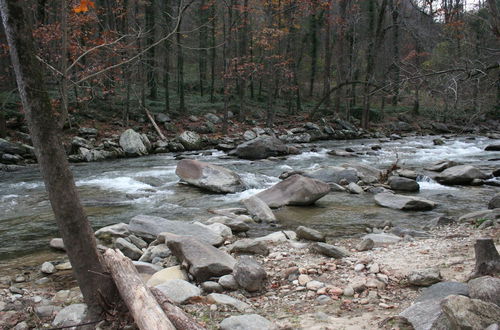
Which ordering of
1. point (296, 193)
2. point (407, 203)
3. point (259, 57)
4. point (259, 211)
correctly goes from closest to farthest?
point (259, 211), point (407, 203), point (296, 193), point (259, 57)

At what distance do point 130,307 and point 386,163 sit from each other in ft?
41.4

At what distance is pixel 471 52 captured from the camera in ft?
25.6

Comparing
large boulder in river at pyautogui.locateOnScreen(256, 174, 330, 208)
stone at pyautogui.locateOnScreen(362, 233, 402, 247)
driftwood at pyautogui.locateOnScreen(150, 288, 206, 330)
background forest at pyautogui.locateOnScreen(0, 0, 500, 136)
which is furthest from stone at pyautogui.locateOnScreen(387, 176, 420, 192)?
driftwood at pyautogui.locateOnScreen(150, 288, 206, 330)

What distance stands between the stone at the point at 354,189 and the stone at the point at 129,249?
5980 mm

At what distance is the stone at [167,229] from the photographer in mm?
6234

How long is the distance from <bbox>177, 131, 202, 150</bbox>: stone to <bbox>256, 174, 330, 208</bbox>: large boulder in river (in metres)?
9.26

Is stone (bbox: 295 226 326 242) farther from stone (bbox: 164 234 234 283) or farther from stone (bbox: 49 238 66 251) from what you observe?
stone (bbox: 49 238 66 251)

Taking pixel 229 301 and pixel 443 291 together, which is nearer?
pixel 443 291

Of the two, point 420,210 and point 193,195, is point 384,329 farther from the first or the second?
point 193,195

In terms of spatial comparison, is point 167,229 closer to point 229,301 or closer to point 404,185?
point 229,301

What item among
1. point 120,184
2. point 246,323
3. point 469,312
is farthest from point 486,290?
point 120,184

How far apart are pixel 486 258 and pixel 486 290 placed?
801 millimetres

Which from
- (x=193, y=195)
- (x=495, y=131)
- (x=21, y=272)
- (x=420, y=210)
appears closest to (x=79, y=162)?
(x=193, y=195)

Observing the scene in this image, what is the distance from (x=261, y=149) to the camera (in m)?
15.9
